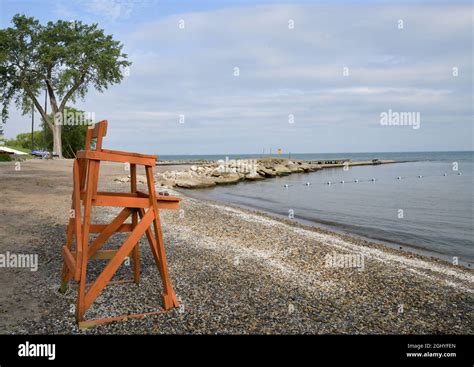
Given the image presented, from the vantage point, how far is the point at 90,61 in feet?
167

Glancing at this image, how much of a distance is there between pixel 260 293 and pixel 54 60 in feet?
167

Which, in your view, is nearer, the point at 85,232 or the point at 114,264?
the point at 85,232

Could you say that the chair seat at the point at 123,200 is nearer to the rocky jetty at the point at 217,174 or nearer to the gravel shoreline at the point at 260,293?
the gravel shoreline at the point at 260,293

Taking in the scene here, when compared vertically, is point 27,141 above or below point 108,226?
above

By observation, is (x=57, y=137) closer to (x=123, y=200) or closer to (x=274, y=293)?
(x=123, y=200)

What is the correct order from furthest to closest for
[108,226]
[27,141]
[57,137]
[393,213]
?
[27,141], [57,137], [393,213], [108,226]

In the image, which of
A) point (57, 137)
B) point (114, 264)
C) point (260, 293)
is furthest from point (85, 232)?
point (57, 137)

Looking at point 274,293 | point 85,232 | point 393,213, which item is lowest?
point 393,213

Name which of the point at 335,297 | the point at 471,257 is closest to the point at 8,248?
the point at 335,297

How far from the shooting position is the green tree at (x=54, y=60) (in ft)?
162

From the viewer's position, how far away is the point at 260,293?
26.0 ft

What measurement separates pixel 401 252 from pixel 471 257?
245 cm

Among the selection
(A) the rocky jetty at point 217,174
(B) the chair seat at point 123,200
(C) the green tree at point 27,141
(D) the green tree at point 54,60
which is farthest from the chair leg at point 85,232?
(C) the green tree at point 27,141

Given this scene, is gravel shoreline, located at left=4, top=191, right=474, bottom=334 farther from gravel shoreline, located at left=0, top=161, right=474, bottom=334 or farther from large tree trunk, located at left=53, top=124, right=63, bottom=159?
large tree trunk, located at left=53, top=124, right=63, bottom=159
